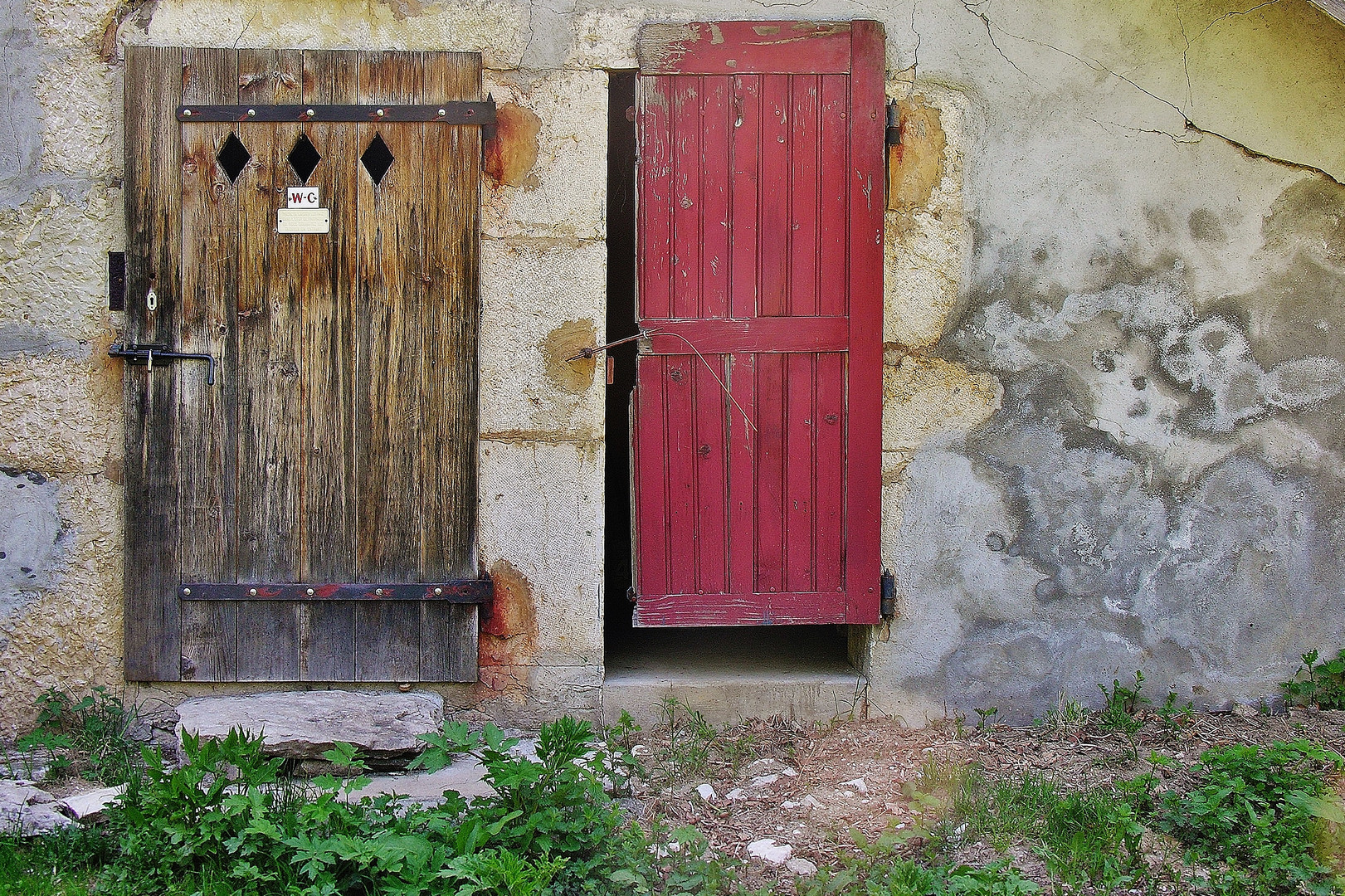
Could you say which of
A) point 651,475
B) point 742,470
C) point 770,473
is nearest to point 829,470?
point 770,473

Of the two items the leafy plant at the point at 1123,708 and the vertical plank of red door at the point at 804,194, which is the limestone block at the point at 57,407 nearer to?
the vertical plank of red door at the point at 804,194

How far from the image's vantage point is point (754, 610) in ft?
12.3

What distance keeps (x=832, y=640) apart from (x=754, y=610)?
0.86 meters

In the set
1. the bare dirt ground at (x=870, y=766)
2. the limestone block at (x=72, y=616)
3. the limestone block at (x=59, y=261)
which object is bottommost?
the bare dirt ground at (x=870, y=766)

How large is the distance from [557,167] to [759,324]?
942mm

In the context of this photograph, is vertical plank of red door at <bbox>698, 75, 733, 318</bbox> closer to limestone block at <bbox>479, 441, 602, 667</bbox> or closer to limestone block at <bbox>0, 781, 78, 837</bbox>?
limestone block at <bbox>479, 441, 602, 667</bbox>

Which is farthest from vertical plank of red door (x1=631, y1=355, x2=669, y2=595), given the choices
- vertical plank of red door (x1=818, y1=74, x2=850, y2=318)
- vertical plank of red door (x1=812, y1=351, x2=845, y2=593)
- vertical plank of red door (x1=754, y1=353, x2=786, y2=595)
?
vertical plank of red door (x1=818, y1=74, x2=850, y2=318)

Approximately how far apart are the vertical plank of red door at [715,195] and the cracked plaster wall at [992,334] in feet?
1.03

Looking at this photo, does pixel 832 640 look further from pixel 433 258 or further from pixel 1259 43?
pixel 1259 43

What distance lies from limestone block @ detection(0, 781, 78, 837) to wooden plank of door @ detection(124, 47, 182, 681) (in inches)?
27.1

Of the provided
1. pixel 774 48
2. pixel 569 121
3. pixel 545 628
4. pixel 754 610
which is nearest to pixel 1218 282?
pixel 774 48

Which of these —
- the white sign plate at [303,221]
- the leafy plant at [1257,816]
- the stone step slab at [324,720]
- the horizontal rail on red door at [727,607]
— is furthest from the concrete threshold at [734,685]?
the white sign plate at [303,221]

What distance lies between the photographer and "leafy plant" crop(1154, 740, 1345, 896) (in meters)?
2.68

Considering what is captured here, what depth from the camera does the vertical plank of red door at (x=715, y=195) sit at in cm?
365
